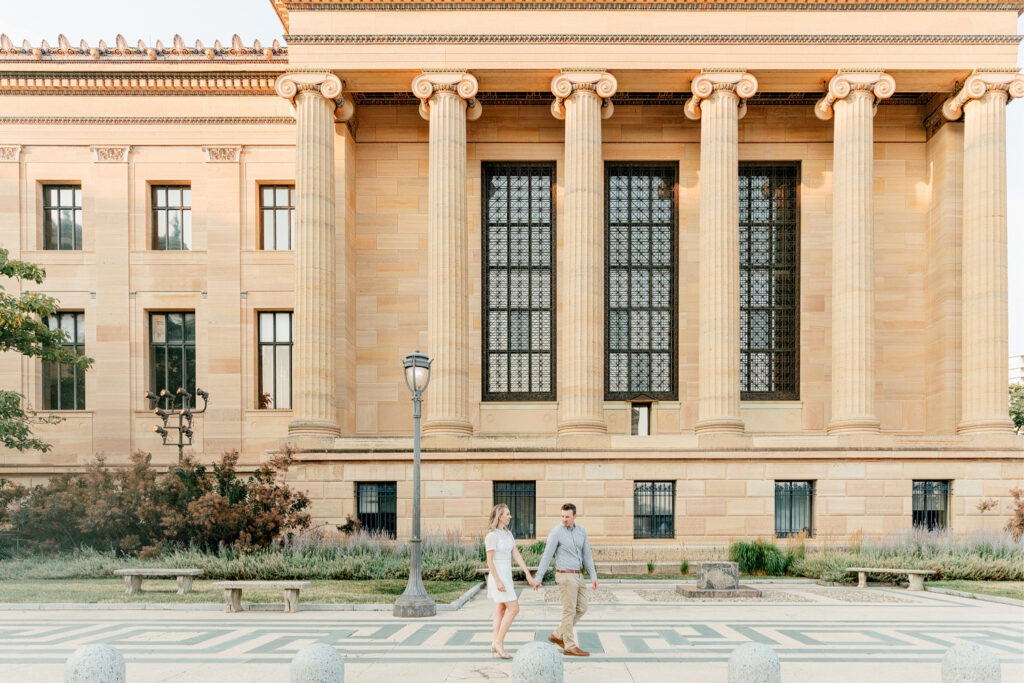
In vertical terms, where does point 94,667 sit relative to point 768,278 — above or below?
below

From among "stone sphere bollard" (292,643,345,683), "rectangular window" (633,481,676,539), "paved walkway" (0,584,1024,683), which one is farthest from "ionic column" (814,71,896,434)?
"stone sphere bollard" (292,643,345,683)

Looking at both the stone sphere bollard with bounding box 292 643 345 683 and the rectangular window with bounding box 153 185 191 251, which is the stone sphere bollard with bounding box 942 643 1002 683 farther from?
the rectangular window with bounding box 153 185 191 251

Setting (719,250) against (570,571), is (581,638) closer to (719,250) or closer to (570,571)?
(570,571)

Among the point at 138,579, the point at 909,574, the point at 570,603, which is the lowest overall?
the point at 909,574

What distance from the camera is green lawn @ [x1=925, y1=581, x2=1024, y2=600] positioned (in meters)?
20.4

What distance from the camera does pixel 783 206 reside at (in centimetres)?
3441

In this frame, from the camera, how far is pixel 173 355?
35.0 metres

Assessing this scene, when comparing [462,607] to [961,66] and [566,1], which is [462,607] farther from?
[961,66]

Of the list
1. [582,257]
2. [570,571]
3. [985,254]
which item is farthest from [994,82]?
[570,571]

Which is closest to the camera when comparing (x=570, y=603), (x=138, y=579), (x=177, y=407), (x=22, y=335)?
(x=570, y=603)

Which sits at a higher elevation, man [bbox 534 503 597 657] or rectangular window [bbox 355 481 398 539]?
man [bbox 534 503 597 657]

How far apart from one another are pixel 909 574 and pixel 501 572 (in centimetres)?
1396

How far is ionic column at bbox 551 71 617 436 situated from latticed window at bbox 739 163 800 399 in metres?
6.56

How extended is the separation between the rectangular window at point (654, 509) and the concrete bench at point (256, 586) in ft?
48.1
